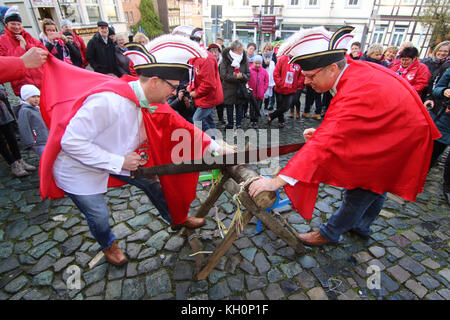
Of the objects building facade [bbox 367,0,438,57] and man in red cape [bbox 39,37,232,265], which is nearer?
man in red cape [bbox 39,37,232,265]

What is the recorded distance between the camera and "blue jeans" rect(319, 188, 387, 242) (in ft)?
7.62

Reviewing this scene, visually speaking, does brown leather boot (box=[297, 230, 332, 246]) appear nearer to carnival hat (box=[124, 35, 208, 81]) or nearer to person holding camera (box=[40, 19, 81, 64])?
carnival hat (box=[124, 35, 208, 81])

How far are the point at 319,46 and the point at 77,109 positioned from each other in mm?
2037

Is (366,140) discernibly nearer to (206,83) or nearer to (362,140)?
(362,140)

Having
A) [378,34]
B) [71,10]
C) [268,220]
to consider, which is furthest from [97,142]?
[378,34]

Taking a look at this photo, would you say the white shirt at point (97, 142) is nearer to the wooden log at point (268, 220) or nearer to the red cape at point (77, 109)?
the red cape at point (77, 109)

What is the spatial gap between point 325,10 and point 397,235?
30.1 metres

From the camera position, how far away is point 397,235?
3047 millimetres

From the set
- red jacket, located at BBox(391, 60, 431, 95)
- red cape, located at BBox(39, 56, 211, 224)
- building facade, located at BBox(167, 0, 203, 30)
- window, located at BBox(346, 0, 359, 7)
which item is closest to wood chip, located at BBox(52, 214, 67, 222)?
red cape, located at BBox(39, 56, 211, 224)

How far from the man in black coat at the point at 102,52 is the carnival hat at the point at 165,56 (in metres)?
4.94

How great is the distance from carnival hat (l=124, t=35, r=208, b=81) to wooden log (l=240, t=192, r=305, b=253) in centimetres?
121

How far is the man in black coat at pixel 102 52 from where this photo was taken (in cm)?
589

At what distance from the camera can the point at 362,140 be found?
185 cm
